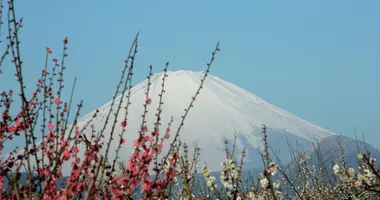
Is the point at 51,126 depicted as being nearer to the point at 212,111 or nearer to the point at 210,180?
the point at 210,180

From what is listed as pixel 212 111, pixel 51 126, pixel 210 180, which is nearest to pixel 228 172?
pixel 210 180

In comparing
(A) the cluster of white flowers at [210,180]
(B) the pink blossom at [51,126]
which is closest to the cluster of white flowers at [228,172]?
(A) the cluster of white flowers at [210,180]

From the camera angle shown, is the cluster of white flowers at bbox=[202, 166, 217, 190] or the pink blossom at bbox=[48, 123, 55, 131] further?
the cluster of white flowers at bbox=[202, 166, 217, 190]

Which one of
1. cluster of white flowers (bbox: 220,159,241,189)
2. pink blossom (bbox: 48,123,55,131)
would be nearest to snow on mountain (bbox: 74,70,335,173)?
cluster of white flowers (bbox: 220,159,241,189)

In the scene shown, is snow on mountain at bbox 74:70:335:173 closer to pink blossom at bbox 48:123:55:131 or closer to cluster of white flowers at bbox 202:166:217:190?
cluster of white flowers at bbox 202:166:217:190

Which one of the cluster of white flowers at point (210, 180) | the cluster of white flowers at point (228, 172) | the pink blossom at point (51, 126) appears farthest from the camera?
the cluster of white flowers at point (210, 180)

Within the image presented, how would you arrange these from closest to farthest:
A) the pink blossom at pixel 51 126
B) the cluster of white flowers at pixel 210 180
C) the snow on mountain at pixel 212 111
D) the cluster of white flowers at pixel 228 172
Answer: the pink blossom at pixel 51 126, the cluster of white flowers at pixel 228 172, the cluster of white flowers at pixel 210 180, the snow on mountain at pixel 212 111

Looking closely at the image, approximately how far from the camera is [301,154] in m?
10.2

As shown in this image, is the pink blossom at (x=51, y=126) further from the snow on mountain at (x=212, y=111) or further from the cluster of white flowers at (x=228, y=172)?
the snow on mountain at (x=212, y=111)

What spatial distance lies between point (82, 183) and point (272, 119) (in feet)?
597

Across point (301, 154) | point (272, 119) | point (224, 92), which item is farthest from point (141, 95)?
point (301, 154)

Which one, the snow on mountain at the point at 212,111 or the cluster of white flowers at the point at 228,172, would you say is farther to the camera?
the snow on mountain at the point at 212,111

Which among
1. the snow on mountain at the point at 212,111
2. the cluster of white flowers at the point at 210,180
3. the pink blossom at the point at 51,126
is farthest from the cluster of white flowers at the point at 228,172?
the snow on mountain at the point at 212,111

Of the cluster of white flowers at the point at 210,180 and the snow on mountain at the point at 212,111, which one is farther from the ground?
the snow on mountain at the point at 212,111
